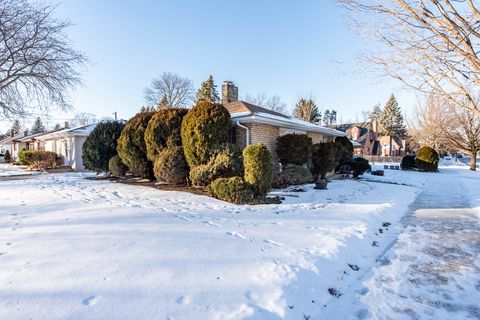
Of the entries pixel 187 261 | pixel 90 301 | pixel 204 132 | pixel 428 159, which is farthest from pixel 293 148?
pixel 428 159

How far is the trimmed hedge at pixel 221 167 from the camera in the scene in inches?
370

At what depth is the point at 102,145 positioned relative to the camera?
556 inches

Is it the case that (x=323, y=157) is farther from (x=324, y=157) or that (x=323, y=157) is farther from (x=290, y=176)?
(x=290, y=176)

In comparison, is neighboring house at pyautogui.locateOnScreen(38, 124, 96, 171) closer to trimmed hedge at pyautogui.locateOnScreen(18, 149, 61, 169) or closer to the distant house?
trimmed hedge at pyautogui.locateOnScreen(18, 149, 61, 169)

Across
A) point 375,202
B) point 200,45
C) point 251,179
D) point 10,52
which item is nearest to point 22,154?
point 10,52

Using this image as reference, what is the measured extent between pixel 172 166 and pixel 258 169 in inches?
146

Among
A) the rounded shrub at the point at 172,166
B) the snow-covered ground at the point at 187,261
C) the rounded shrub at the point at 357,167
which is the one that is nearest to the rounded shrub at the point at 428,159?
the rounded shrub at the point at 357,167

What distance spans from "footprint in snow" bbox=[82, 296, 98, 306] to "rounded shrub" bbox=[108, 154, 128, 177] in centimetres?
1146

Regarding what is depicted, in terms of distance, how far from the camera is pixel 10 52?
50.5ft

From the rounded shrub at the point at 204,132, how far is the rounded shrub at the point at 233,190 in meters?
1.63

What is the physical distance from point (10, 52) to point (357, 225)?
19.2 m

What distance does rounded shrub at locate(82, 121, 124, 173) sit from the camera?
46.1 feet

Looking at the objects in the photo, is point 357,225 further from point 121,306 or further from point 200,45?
point 200,45

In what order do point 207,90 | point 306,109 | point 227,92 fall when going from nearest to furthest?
point 227,92 → point 306,109 → point 207,90
